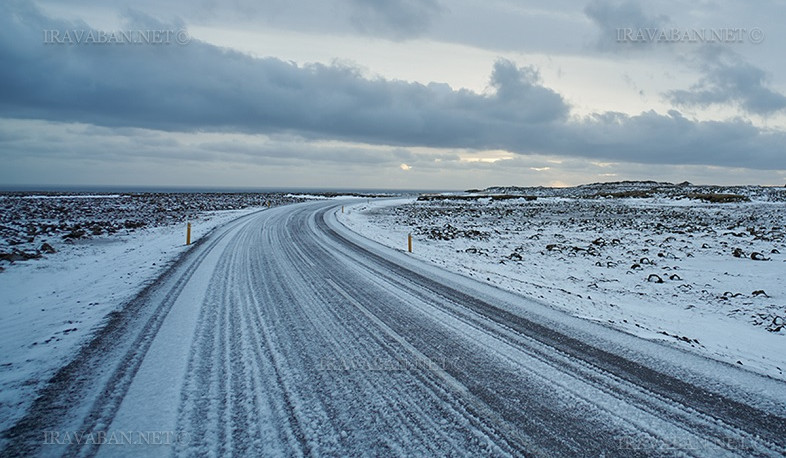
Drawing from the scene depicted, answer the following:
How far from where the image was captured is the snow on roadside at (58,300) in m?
4.37

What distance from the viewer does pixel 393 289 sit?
8.48 meters

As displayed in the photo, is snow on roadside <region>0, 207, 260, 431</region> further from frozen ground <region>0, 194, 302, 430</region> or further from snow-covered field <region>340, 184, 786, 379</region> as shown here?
snow-covered field <region>340, 184, 786, 379</region>

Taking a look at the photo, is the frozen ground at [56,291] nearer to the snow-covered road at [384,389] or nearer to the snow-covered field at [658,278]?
the snow-covered road at [384,389]

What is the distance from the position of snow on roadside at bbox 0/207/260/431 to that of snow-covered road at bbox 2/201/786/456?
1.01ft

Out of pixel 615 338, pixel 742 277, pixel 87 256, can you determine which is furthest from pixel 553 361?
pixel 87 256

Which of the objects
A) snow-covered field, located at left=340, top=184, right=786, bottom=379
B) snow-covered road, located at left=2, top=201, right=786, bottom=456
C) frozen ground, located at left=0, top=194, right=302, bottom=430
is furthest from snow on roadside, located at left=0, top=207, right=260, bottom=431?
snow-covered field, located at left=340, top=184, right=786, bottom=379

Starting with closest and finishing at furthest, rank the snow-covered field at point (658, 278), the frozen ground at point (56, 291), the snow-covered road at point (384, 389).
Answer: the snow-covered road at point (384, 389)
the frozen ground at point (56, 291)
the snow-covered field at point (658, 278)

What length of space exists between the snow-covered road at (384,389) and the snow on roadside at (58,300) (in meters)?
0.31

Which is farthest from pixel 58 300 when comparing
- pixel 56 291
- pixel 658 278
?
pixel 658 278

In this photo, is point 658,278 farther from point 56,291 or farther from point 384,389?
point 56,291

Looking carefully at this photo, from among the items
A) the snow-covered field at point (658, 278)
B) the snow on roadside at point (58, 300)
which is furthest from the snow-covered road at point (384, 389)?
the snow-covered field at point (658, 278)

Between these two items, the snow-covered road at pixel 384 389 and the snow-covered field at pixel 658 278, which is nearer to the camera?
the snow-covered road at pixel 384 389

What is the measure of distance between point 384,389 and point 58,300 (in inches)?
304

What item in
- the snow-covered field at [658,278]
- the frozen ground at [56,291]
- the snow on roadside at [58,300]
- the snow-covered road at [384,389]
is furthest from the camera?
the snow-covered field at [658,278]
